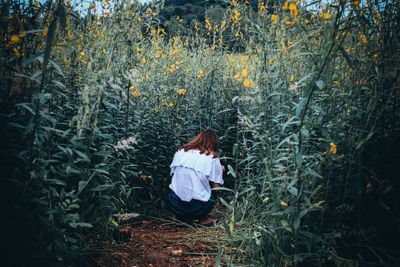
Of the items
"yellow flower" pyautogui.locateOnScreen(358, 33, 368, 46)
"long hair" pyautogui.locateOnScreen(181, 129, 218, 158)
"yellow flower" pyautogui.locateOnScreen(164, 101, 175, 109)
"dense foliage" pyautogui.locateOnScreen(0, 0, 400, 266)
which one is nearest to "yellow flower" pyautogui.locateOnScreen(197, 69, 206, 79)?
"yellow flower" pyautogui.locateOnScreen(164, 101, 175, 109)

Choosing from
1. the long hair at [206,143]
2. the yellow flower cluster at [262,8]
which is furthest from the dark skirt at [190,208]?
the yellow flower cluster at [262,8]

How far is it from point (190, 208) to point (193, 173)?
40cm

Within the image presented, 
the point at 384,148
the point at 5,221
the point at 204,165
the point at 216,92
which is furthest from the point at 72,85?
the point at 384,148

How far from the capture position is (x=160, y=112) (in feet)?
13.4

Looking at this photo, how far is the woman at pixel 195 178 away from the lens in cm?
376

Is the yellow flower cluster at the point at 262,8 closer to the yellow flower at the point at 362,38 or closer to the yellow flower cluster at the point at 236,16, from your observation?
the yellow flower cluster at the point at 236,16

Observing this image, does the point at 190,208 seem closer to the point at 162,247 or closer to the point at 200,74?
the point at 162,247

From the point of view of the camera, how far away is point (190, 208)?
3.77 m

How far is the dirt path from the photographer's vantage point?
2785 mm

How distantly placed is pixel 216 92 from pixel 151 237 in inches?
84.3

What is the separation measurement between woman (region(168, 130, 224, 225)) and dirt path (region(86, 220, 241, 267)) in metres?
0.22

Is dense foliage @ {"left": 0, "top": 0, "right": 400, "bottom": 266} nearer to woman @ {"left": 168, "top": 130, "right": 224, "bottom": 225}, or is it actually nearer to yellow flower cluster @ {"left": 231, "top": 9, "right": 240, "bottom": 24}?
woman @ {"left": 168, "top": 130, "right": 224, "bottom": 225}

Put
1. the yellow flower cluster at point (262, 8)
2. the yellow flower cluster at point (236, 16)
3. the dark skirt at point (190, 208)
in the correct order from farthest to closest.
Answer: the yellow flower cluster at point (236, 16) < the dark skirt at point (190, 208) < the yellow flower cluster at point (262, 8)

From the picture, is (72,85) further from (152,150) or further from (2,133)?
(152,150)
